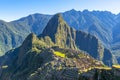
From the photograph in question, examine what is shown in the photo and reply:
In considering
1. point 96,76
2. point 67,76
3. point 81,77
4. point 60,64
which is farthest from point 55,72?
point 96,76

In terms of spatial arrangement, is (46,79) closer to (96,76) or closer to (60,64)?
Answer: (60,64)

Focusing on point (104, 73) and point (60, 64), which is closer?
point (104, 73)

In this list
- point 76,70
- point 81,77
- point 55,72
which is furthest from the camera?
point 55,72

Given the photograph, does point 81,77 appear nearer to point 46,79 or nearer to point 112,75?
point 112,75

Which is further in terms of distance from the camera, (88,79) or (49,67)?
(49,67)

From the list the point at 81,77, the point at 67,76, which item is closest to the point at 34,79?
the point at 67,76

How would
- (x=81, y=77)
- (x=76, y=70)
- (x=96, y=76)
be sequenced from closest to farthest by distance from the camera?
(x=96, y=76) < (x=81, y=77) < (x=76, y=70)

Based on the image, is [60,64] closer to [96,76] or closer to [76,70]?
[76,70]

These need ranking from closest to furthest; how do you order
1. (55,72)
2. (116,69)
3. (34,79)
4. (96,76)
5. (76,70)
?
(116,69) → (96,76) → (76,70) → (55,72) → (34,79)

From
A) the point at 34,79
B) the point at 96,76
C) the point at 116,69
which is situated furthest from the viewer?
the point at 34,79
